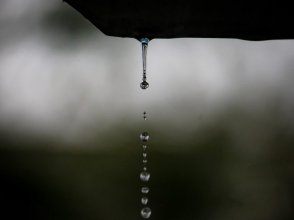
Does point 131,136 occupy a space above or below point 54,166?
above

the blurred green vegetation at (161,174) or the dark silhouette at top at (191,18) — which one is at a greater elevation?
the dark silhouette at top at (191,18)

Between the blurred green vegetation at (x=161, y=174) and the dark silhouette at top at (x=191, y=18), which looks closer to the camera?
the dark silhouette at top at (x=191, y=18)

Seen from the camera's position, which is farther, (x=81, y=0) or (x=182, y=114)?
(x=182, y=114)

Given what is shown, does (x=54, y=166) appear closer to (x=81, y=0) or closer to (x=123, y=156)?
(x=123, y=156)

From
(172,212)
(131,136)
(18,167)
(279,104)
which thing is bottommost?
(172,212)

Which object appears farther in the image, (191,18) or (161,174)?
(161,174)

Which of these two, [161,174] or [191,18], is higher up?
[191,18]

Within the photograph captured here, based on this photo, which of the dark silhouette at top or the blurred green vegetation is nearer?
the dark silhouette at top

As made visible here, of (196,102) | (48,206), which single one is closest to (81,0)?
(196,102)

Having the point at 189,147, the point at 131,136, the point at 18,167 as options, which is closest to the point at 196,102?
the point at 189,147

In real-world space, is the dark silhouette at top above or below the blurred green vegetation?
above
